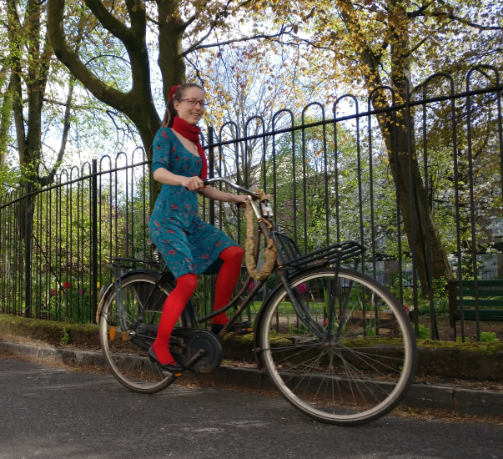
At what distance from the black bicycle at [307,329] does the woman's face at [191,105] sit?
0.58 metres

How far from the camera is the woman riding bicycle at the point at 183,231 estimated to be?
373 centimetres

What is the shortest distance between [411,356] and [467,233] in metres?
17.5

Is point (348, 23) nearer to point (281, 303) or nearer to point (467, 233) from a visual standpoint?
point (467, 233)

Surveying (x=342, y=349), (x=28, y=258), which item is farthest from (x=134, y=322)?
(x=28, y=258)

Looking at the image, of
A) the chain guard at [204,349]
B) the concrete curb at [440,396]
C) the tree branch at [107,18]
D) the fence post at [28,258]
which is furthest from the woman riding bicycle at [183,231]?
the fence post at [28,258]

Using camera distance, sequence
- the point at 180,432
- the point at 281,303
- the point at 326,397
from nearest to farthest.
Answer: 1. the point at 180,432
2. the point at 281,303
3. the point at 326,397

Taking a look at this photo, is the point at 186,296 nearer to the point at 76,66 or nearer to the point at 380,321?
the point at 380,321

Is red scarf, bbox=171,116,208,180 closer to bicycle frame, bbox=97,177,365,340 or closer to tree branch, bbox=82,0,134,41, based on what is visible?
bicycle frame, bbox=97,177,365,340

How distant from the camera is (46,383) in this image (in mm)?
4719

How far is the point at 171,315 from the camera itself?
3.74 meters

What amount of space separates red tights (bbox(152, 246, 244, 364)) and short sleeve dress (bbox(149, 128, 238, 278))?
0.22 feet

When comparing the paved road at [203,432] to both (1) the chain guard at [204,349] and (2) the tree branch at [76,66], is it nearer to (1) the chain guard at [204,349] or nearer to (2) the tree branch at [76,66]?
(1) the chain guard at [204,349]

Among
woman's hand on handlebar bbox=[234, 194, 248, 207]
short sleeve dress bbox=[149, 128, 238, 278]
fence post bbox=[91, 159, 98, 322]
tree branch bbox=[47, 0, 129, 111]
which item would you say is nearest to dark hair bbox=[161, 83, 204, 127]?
short sleeve dress bbox=[149, 128, 238, 278]

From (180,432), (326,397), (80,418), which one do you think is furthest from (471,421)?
(80,418)
